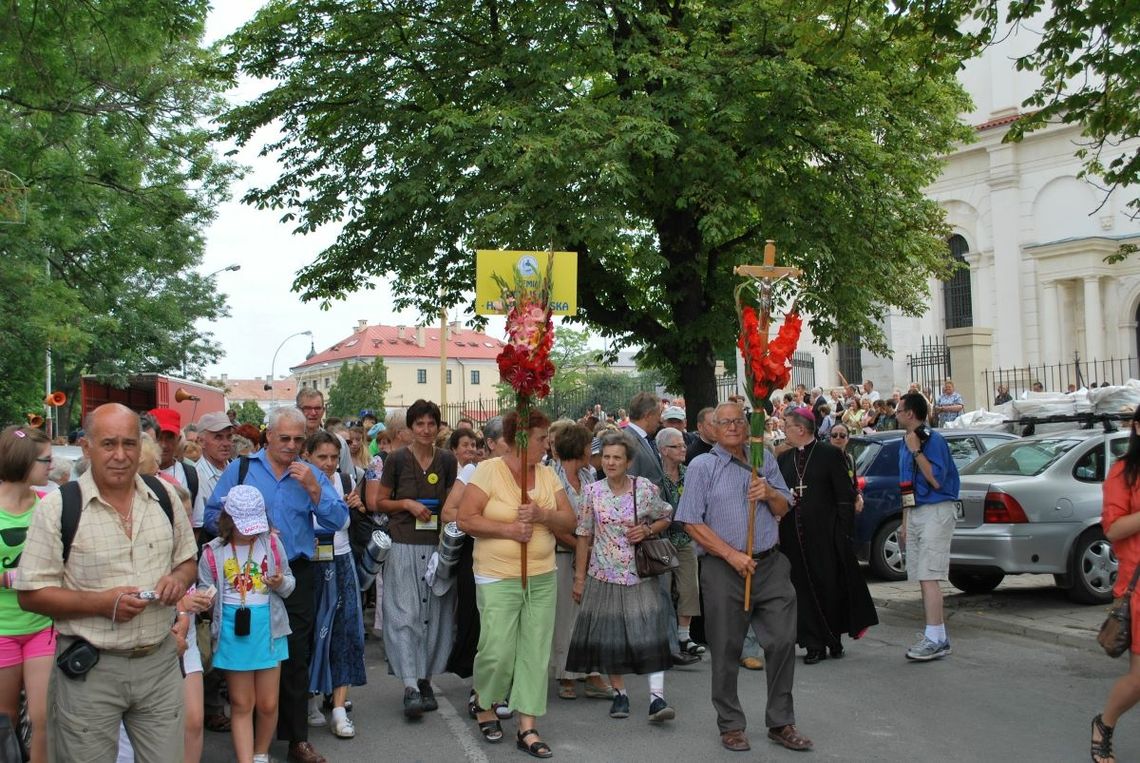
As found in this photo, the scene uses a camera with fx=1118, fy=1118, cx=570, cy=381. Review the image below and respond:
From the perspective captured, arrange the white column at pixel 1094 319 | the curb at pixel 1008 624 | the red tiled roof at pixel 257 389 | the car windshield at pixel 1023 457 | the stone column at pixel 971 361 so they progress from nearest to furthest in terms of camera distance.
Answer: the curb at pixel 1008 624, the car windshield at pixel 1023 457, the stone column at pixel 971 361, the white column at pixel 1094 319, the red tiled roof at pixel 257 389

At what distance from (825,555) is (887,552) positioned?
4.18 meters

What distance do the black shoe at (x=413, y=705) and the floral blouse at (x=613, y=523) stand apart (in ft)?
4.59

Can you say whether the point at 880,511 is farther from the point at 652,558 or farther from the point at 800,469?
the point at 652,558

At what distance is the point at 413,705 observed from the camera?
732cm

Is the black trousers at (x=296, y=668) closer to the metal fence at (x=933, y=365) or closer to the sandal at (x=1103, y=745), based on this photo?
the sandal at (x=1103, y=745)

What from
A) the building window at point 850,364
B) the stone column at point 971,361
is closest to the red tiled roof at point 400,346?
the building window at point 850,364

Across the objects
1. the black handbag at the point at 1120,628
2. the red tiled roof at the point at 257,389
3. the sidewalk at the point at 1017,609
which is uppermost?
the red tiled roof at the point at 257,389

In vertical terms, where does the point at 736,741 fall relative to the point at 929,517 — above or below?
below

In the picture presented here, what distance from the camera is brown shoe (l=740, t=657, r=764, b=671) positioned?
883cm

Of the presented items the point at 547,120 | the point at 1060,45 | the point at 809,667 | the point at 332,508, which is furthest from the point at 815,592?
the point at 547,120

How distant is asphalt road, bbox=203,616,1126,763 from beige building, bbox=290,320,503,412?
332 ft

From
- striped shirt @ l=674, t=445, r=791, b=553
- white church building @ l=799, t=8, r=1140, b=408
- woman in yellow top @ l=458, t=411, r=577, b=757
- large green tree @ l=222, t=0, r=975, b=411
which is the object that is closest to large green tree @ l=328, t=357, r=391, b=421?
white church building @ l=799, t=8, r=1140, b=408

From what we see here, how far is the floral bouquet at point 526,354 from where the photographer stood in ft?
22.1

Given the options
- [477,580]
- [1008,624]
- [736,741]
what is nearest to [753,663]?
[736,741]
